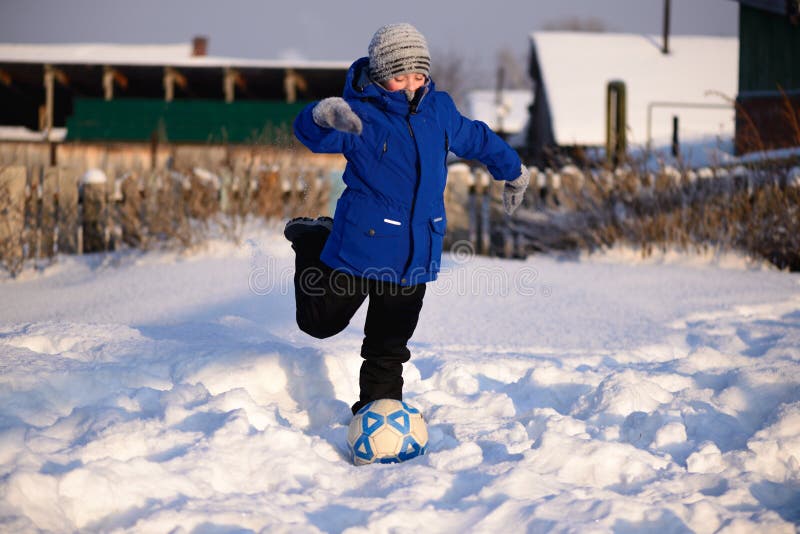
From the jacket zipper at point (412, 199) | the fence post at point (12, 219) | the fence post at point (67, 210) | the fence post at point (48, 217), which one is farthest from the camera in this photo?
the fence post at point (67, 210)

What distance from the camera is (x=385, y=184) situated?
2.88 metres

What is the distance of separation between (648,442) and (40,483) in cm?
203

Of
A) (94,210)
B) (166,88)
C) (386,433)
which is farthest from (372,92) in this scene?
(166,88)

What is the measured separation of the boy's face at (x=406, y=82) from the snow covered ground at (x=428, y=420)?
49.7 inches

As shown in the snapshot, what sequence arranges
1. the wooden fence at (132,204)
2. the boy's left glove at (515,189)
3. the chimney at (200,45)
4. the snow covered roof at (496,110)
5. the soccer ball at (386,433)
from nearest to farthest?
the soccer ball at (386,433), the boy's left glove at (515,189), the wooden fence at (132,204), the chimney at (200,45), the snow covered roof at (496,110)

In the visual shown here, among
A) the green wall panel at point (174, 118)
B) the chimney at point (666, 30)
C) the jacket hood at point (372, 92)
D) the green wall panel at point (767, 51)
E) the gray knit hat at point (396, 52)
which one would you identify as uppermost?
the chimney at point (666, 30)

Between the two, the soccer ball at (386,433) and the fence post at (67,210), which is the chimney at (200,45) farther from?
the soccer ball at (386,433)

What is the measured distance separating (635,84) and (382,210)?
20793 mm

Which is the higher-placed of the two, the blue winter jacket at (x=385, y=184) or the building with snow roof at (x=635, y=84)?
the building with snow roof at (x=635, y=84)

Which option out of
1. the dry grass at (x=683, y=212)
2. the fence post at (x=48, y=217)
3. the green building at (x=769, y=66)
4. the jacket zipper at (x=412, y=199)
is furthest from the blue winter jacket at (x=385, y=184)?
the green building at (x=769, y=66)

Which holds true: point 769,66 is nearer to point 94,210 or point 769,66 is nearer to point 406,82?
point 94,210

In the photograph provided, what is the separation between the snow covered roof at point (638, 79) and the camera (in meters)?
20.0

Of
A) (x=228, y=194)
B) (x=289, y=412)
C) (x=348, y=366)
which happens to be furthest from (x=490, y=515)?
(x=228, y=194)

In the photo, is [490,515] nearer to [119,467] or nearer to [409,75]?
[119,467]
